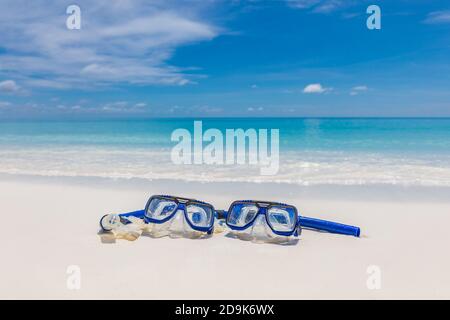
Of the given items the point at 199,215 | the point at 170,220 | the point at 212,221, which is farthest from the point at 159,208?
the point at 212,221

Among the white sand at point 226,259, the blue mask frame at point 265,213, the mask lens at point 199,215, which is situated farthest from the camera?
the mask lens at point 199,215

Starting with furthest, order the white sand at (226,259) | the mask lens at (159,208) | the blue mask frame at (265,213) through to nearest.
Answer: the mask lens at (159,208) → the blue mask frame at (265,213) → the white sand at (226,259)

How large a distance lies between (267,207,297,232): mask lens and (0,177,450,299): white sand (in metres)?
0.18

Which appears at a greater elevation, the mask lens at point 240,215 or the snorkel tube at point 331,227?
the mask lens at point 240,215

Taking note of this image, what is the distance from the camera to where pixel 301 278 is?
291 centimetres

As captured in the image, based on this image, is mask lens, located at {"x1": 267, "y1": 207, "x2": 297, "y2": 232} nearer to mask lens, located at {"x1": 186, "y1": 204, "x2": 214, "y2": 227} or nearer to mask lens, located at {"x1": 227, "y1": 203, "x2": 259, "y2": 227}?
mask lens, located at {"x1": 227, "y1": 203, "x2": 259, "y2": 227}

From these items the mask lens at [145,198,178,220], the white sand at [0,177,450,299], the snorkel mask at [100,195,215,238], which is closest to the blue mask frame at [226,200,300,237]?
the white sand at [0,177,450,299]

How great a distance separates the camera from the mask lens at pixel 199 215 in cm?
357

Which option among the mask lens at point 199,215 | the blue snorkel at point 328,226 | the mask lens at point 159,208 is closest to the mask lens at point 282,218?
the blue snorkel at point 328,226

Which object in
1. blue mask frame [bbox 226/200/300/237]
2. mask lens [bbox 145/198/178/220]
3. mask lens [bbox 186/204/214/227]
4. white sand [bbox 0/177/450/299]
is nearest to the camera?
white sand [bbox 0/177/450/299]

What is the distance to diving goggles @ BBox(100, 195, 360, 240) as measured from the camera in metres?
3.51

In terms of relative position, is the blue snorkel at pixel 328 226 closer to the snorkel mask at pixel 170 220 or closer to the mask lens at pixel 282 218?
the snorkel mask at pixel 170 220
